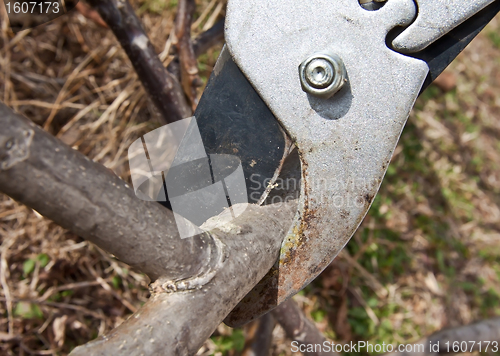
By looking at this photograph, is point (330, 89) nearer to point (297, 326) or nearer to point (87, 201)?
point (87, 201)

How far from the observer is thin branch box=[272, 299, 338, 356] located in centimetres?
160

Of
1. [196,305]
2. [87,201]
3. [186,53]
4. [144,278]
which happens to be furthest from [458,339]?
[87,201]

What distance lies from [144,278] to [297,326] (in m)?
0.79

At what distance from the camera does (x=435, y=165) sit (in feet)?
9.18

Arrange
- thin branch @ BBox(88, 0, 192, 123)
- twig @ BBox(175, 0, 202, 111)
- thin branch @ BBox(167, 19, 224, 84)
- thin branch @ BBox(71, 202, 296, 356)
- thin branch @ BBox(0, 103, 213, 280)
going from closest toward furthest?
thin branch @ BBox(0, 103, 213, 280) < thin branch @ BBox(71, 202, 296, 356) < thin branch @ BBox(88, 0, 192, 123) < twig @ BBox(175, 0, 202, 111) < thin branch @ BBox(167, 19, 224, 84)

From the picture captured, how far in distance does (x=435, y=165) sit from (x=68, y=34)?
2.56 metres

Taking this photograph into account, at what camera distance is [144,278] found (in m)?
1.94

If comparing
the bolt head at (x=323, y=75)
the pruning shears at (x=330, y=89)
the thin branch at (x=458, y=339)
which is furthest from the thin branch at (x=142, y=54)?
the thin branch at (x=458, y=339)

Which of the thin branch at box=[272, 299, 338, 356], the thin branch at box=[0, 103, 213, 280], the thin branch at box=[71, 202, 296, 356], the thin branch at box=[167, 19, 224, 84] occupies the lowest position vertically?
the thin branch at box=[272, 299, 338, 356]

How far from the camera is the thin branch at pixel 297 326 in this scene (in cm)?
160

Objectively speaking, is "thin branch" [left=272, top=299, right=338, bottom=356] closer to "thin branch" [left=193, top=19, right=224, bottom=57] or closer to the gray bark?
the gray bark

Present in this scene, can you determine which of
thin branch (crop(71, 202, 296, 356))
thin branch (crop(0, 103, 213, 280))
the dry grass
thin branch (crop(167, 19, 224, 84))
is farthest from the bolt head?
the dry grass

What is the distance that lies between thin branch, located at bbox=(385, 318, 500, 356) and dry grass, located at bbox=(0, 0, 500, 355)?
0.34m

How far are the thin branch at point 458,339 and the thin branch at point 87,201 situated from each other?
61.2 inches
